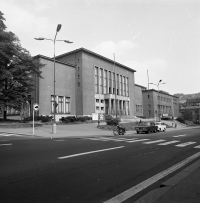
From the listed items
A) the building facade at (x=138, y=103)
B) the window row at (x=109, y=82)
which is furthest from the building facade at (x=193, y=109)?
the window row at (x=109, y=82)

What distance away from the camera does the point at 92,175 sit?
5.74 m

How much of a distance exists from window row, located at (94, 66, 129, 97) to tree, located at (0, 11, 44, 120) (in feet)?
74.9

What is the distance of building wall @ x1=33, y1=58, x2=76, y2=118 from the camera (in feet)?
137

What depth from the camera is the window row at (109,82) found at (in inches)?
2132

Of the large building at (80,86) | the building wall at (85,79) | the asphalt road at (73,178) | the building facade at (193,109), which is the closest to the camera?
the asphalt road at (73,178)

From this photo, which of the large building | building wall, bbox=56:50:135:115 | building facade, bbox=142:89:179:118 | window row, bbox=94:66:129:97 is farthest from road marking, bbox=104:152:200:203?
building facade, bbox=142:89:179:118

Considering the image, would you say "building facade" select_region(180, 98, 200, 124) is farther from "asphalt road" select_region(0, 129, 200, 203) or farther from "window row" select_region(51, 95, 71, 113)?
"asphalt road" select_region(0, 129, 200, 203)

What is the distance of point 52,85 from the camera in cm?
4456

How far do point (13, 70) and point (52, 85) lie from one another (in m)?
14.4

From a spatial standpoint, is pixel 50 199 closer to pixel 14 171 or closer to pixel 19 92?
pixel 14 171

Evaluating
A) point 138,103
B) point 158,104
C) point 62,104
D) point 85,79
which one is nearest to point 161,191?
point 62,104

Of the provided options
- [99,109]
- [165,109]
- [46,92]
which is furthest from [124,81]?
[165,109]

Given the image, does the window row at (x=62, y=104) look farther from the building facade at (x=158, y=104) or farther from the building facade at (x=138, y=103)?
the building facade at (x=158, y=104)

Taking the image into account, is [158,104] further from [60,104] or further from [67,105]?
[60,104]
